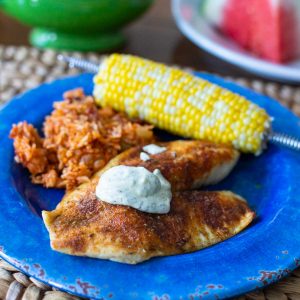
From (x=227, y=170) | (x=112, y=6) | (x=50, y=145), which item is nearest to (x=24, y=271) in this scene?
(x=50, y=145)

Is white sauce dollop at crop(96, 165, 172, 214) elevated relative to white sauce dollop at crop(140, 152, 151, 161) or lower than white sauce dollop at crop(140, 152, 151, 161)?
elevated

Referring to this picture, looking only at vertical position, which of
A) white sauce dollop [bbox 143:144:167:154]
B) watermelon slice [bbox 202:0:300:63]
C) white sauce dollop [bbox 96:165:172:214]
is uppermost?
watermelon slice [bbox 202:0:300:63]

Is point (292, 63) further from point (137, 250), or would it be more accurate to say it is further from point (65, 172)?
point (137, 250)

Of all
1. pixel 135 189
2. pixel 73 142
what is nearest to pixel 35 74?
pixel 73 142

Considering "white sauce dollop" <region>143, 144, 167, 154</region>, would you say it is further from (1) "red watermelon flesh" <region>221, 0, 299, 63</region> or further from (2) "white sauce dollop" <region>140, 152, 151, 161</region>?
(1) "red watermelon flesh" <region>221, 0, 299, 63</region>

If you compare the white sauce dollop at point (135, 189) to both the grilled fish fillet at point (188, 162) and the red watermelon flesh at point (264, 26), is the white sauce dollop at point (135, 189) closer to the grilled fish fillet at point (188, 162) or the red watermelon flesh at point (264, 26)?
the grilled fish fillet at point (188, 162)

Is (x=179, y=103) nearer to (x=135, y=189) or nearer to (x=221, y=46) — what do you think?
(x=135, y=189)

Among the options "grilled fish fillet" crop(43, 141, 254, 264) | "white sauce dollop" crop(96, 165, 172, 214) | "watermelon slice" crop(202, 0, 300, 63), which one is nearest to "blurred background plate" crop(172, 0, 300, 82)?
"watermelon slice" crop(202, 0, 300, 63)
